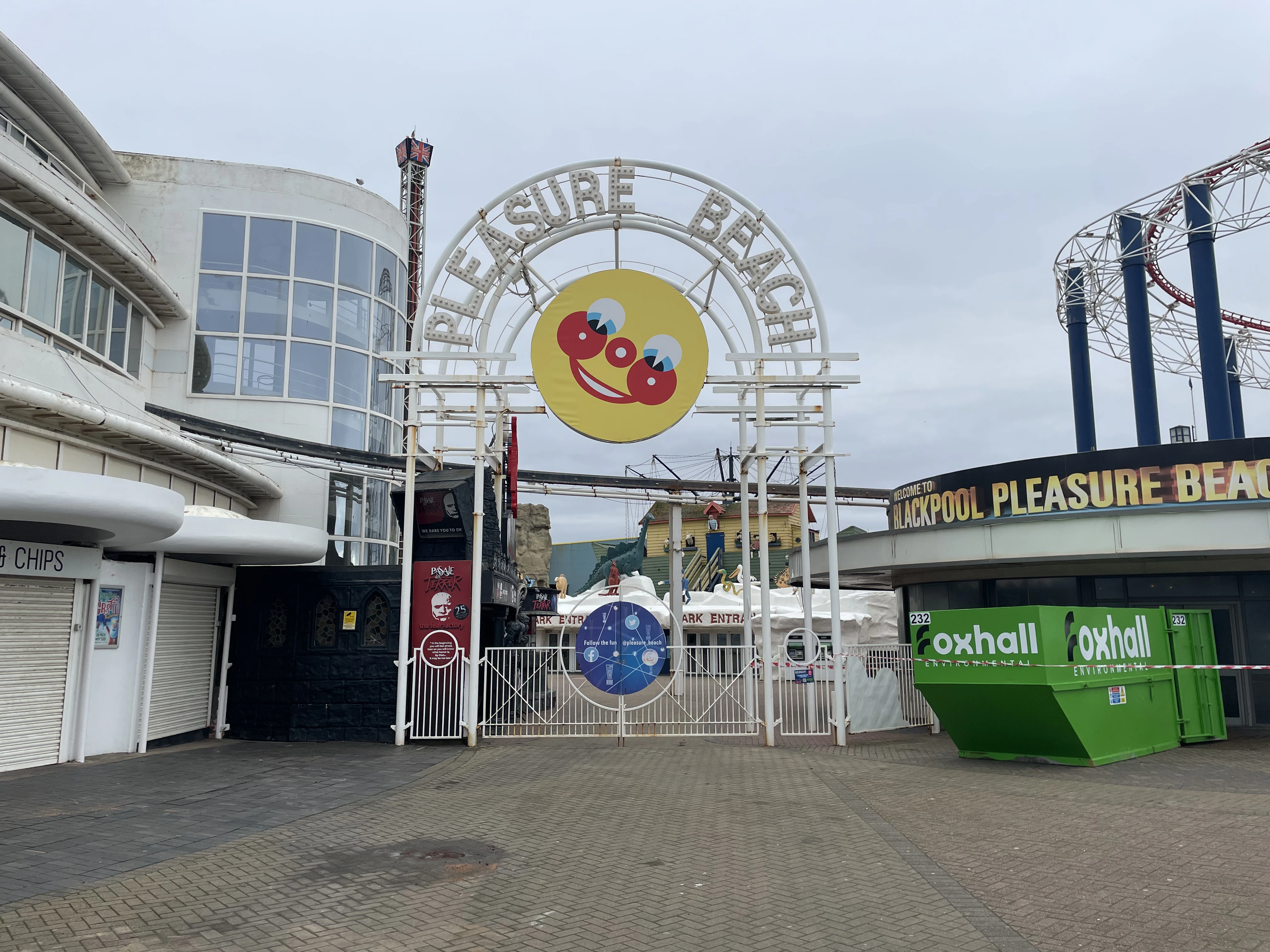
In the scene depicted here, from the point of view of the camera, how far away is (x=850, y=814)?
9.20m

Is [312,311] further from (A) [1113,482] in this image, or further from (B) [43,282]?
(A) [1113,482]

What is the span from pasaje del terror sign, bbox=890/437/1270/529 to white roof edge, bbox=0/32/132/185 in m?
18.8

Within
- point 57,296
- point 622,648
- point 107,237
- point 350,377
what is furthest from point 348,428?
point 622,648

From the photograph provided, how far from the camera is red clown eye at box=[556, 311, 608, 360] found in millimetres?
14719

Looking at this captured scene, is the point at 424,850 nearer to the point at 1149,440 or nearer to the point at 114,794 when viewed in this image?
the point at 114,794

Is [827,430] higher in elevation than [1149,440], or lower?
lower

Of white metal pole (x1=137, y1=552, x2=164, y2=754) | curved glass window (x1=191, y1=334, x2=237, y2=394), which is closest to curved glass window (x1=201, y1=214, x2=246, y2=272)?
curved glass window (x1=191, y1=334, x2=237, y2=394)

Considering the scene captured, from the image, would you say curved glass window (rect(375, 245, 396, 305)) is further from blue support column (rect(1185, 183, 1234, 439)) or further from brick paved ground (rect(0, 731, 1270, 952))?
blue support column (rect(1185, 183, 1234, 439))

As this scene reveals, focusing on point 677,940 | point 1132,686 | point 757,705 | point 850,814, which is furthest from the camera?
point 757,705

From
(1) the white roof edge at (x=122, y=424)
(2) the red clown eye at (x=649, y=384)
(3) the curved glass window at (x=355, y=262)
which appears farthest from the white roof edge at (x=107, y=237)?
(2) the red clown eye at (x=649, y=384)

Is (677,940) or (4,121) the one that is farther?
(4,121)

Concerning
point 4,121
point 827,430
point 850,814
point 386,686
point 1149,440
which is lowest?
point 850,814

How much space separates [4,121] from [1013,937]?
18.7 m

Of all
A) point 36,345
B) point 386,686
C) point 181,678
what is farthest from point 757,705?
point 36,345
